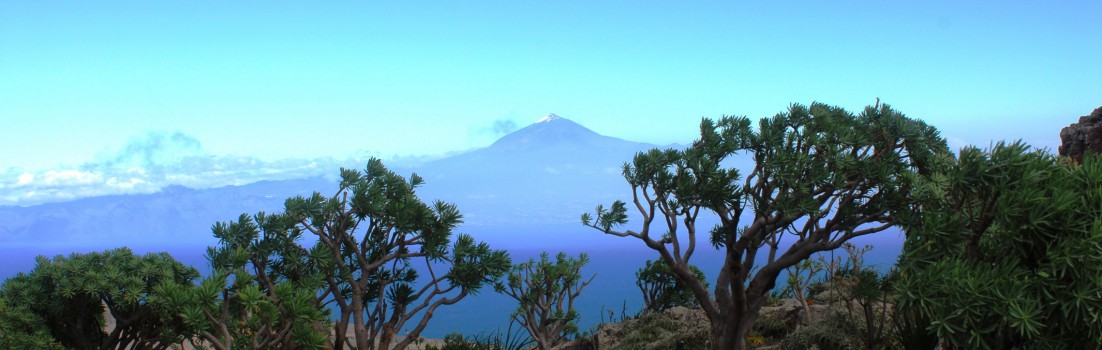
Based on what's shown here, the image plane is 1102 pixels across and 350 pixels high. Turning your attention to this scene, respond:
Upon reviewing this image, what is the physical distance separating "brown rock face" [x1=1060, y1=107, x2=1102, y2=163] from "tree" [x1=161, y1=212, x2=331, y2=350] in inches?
497

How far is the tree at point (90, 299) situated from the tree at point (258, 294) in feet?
4.05

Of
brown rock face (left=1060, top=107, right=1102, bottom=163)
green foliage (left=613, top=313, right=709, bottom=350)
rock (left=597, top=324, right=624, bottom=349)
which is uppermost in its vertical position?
brown rock face (left=1060, top=107, right=1102, bottom=163)

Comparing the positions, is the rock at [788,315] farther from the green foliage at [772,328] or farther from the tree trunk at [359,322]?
the tree trunk at [359,322]

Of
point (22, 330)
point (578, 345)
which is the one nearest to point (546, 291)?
point (578, 345)

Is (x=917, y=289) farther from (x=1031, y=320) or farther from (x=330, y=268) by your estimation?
(x=330, y=268)

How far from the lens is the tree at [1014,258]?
653cm

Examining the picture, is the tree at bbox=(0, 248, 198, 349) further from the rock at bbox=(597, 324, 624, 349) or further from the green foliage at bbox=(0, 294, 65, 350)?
the rock at bbox=(597, 324, 624, 349)

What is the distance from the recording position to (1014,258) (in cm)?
692

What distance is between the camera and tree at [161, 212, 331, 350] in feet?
30.6

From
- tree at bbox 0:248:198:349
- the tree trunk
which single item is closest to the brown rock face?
the tree trunk

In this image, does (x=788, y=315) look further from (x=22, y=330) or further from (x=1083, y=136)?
(x=22, y=330)

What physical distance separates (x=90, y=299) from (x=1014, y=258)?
12.6 m

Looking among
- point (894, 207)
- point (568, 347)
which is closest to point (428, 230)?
point (568, 347)

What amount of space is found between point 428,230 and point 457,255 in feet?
1.88
